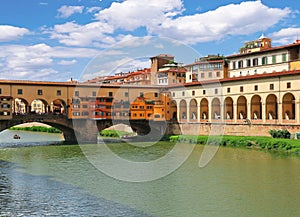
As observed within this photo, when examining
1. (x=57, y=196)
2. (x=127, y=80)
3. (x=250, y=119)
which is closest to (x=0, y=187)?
(x=57, y=196)

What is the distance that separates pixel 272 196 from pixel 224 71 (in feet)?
122

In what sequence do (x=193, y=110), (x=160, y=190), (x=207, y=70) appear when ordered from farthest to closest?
(x=207, y=70) < (x=193, y=110) < (x=160, y=190)

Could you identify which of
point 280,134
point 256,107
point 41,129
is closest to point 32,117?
point 256,107

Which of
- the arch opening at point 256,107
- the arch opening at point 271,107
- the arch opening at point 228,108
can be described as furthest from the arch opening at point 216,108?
the arch opening at point 271,107

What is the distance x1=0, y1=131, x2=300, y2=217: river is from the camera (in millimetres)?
14188

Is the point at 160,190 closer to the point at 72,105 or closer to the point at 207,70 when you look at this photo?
the point at 72,105

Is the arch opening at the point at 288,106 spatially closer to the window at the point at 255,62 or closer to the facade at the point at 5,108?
the window at the point at 255,62

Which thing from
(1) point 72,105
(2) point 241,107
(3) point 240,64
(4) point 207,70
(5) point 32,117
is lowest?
(5) point 32,117

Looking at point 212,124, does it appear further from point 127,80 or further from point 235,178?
point 127,80

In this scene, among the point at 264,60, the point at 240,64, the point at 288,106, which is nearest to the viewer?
the point at 288,106

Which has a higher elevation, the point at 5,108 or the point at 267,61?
the point at 267,61

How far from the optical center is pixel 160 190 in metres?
Result: 17.5

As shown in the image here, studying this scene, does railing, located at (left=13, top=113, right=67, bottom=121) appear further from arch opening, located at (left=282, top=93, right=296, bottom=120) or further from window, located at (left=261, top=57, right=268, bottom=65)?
window, located at (left=261, top=57, right=268, bottom=65)

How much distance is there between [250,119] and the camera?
3791cm
